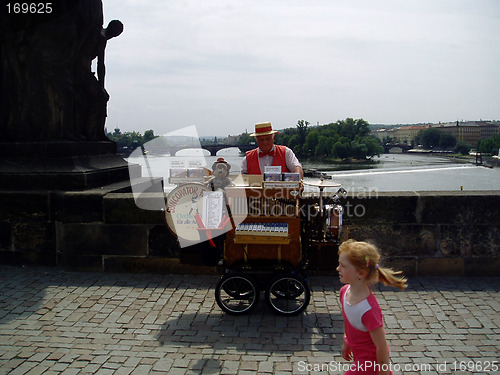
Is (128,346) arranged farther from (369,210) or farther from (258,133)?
(369,210)

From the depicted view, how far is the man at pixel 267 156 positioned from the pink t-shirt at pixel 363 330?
2117 millimetres

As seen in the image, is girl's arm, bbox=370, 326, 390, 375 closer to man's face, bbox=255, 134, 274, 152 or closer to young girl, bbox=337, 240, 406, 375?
young girl, bbox=337, 240, 406, 375

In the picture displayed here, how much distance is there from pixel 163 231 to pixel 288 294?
1.84 meters

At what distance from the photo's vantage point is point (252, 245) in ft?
14.1

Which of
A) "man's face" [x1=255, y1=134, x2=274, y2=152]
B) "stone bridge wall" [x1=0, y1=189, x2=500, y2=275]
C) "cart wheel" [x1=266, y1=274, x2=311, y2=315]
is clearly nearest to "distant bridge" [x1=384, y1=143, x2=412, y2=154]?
"stone bridge wall" [x1=0, y1=189, x2=500, y2=275]

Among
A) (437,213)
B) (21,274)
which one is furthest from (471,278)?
(21,274)

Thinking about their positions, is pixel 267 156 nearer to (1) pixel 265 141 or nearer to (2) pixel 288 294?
(1) pixel 265 141

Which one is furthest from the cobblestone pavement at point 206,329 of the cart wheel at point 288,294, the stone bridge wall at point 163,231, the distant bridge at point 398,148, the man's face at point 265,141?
the distant bridge at point 398,148

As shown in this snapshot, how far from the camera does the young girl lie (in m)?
2.31

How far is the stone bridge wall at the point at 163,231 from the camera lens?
511cm

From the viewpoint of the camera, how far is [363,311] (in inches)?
93.7

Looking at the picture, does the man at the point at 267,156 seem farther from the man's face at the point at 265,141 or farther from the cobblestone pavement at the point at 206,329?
the cobblestone pavement at the point at 206,329

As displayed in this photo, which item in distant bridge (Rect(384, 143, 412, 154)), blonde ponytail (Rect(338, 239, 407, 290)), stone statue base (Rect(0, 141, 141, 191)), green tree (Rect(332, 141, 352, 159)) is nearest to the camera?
blonde ponytail (Rect(338, 239, 407, 290))

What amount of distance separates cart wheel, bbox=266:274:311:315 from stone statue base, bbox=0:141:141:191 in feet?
9.44
